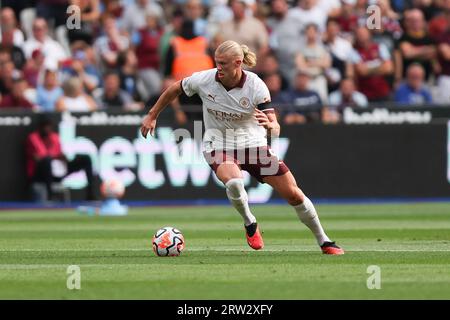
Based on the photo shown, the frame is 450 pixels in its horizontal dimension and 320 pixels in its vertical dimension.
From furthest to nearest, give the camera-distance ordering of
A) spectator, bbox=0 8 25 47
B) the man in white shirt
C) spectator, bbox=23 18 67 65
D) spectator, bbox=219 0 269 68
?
1. spectator, bbox=23 18 67 65
2. spectator, bbox=219 0 269 68
3. spectator, bbox=0 8 25 47
4. the man in white shirt

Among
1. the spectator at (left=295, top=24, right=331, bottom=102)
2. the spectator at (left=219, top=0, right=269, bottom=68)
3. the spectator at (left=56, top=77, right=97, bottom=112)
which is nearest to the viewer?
the spectator at (left=56, top=77, right=97, bottom=112)

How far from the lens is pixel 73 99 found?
23.9 meters

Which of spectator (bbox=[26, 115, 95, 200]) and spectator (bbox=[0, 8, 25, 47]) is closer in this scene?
spectator (bbox=[26, 115, 95, 200])

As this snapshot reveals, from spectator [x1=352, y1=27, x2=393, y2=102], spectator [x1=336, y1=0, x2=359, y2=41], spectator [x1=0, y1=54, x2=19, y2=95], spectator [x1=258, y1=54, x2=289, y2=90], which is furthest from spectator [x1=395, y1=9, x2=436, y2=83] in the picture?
spectator [x1=0, y1=54, x2=19, y2=95]

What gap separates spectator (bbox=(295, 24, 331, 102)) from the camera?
82.8 feet

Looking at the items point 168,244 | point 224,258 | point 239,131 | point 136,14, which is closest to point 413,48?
point 136,14

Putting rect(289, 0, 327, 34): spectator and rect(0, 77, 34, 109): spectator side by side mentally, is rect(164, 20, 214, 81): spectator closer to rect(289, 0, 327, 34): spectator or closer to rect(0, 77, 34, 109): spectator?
rect(289, 0, 327, 34): spectator

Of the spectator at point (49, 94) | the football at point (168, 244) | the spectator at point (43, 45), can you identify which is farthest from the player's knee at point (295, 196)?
the spectator at point (43, 45)

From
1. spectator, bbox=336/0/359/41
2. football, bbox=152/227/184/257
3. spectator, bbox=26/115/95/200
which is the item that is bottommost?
spectator, bbox=26/115/95/200

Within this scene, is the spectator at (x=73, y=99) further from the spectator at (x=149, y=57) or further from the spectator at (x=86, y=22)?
the spectator at (x=86, y=22)

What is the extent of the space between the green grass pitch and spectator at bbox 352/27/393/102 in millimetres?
5646

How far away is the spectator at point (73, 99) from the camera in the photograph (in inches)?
934

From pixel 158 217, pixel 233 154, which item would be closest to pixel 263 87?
pixel 233 154

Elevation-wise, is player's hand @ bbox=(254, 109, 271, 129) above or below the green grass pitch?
above
